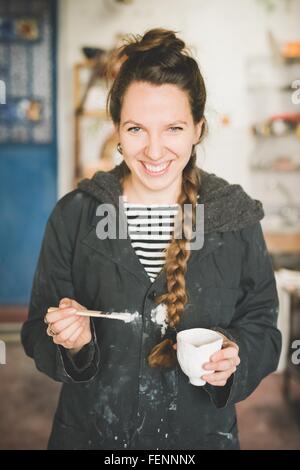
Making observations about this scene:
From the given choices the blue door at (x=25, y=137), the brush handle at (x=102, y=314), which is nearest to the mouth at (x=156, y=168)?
the brush handle at (x=102, y=314)

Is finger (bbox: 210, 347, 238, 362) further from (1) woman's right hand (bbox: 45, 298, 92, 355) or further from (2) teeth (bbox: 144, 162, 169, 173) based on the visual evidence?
(2) teeth (bbox: 144, 162, 169, 173)

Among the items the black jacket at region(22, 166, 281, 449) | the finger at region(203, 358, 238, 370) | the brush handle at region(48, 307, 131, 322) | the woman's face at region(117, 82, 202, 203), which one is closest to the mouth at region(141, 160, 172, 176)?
the woman's face at region(117, 82, 202, 203)

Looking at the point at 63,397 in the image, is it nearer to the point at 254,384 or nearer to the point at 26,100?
the point at 254,384

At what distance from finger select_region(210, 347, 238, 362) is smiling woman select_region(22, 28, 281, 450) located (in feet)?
0.34

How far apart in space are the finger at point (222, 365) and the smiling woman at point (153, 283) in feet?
0.29

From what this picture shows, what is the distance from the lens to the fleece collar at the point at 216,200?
1143 mm

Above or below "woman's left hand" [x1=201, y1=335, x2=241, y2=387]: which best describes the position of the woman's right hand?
above

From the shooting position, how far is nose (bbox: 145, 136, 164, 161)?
3.49 ft

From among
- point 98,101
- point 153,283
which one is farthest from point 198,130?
point 98,101

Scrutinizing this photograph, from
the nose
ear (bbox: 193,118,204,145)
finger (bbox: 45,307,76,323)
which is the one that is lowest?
finger (bbox: 45,307,76,323)

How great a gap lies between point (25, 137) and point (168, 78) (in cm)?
316

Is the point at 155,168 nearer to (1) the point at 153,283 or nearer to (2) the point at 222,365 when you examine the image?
(1) the point at 153,283

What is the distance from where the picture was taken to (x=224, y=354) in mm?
967

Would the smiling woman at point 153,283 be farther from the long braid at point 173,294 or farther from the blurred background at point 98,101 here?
the blurred background at point 98,101
